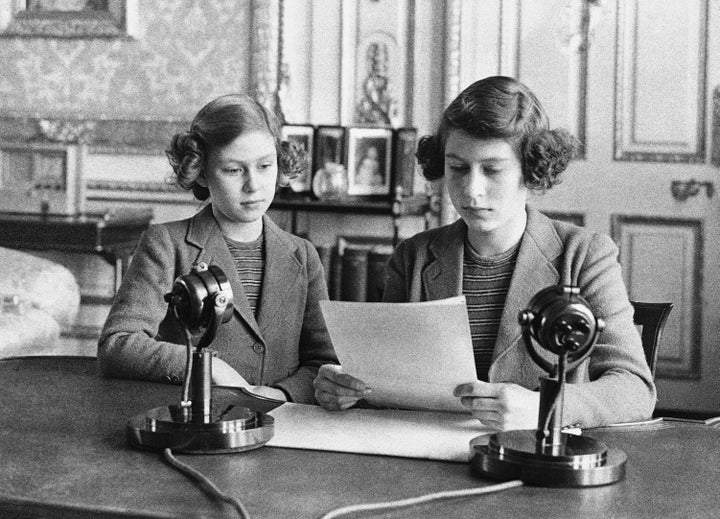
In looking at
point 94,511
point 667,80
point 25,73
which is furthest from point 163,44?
point 94,511

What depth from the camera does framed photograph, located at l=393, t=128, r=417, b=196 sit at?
16.5 ft

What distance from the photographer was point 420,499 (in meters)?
1.34

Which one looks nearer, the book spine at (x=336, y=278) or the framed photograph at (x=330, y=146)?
the book spine at (x=336, y=278)

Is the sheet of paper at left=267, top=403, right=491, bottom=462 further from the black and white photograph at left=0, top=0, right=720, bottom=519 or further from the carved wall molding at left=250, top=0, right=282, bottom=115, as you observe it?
the carved wall molding at left=250, top=0, right=282, bottom=115

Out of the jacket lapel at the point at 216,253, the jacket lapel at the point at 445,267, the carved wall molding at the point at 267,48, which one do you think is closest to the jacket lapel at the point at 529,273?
the jacket lapel at the point at 445,267

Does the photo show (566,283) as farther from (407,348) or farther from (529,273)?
(407,348)

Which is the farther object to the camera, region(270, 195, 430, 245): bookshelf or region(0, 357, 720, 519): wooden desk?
region(270, 195, 430, 245): bookshelf

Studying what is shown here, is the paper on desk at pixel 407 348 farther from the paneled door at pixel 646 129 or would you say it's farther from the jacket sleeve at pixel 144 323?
the paneled door at pixel 646 129

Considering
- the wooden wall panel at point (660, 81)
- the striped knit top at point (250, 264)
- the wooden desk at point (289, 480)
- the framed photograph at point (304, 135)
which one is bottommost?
the wooden desk at point (289, 480)

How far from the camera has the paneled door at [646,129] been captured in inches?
195

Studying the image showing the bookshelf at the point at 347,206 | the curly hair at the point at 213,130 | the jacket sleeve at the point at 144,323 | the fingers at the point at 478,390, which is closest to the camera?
the fingers at the point at 478,390

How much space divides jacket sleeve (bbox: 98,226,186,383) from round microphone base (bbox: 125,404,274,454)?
50 centimetres

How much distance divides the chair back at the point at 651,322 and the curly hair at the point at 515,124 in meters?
0.35

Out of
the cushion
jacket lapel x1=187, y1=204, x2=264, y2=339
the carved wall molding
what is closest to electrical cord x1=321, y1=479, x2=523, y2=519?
jacket lapel x1=187, y1=204, x2=264, y2=339
